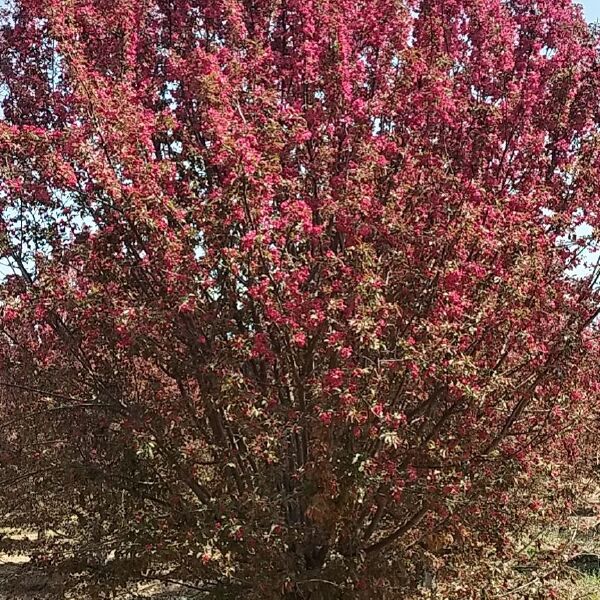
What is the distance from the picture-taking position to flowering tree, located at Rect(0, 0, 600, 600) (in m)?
4.16

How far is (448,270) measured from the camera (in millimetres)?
4035

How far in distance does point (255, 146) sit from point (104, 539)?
2645 mm

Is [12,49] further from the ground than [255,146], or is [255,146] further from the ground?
[12,49]

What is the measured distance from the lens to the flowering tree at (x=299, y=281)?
416 centimetres

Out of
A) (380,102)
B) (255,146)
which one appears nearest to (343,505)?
(255,146)

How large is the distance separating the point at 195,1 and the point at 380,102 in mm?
1497

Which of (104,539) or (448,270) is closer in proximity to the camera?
(448,270)

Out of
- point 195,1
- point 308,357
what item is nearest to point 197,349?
point 308,357

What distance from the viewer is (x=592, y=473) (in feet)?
19.5

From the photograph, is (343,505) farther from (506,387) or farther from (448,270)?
(448,270)

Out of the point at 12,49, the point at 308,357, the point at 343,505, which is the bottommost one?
the point at 343,505

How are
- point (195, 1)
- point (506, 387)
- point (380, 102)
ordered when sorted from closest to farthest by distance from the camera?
1. point (506, 387)
2. point (380, 102)
3. point (195, 1)

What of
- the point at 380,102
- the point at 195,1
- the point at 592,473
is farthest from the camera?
the point at 592,473

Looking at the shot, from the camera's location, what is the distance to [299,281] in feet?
13.7
